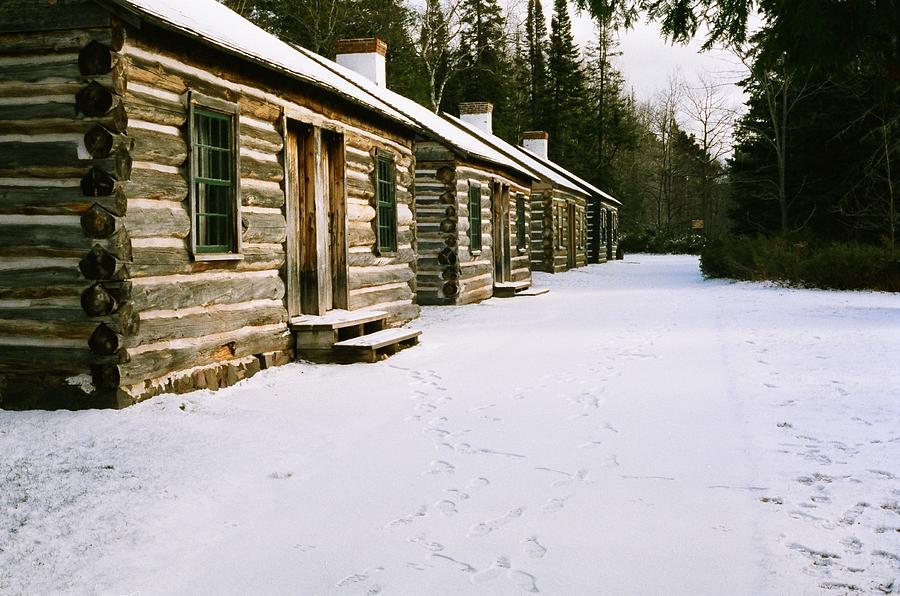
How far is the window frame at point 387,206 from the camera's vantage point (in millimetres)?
12422

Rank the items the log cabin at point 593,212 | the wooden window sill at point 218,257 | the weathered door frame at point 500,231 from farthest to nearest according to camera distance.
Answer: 1. the log cabin at point 593,212
2. the weathered door frame at point 500,231
3. the wooden window sill at point 218,257

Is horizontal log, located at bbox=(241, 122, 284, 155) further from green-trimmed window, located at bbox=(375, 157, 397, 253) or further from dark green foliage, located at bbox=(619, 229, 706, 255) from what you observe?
dark green foliage, located at bbox=(619, 229, 706, 255)

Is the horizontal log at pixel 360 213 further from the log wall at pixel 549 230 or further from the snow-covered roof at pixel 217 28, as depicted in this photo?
the log wall at pixel 549 230

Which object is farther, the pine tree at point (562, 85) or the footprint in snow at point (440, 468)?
the pine tree at point (562, 85)

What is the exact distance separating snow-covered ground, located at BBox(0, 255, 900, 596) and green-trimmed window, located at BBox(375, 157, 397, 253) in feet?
14.6

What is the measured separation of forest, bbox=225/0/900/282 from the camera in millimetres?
4305

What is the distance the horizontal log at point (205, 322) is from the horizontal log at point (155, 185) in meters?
1.11

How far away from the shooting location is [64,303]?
21.8 feet

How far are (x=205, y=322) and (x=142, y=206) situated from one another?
1.42 m

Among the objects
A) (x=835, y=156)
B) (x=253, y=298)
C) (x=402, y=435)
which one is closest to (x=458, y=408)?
(x=402, y=435)

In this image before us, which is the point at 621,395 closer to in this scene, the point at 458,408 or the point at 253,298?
the point at 458,408

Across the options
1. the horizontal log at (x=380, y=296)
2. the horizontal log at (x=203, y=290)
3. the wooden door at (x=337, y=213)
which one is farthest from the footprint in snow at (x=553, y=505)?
the horizontal log at (x=380, y=296)

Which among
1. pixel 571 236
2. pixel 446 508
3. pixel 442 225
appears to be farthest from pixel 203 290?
pixel 571 236

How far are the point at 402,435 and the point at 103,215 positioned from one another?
3.12 m
